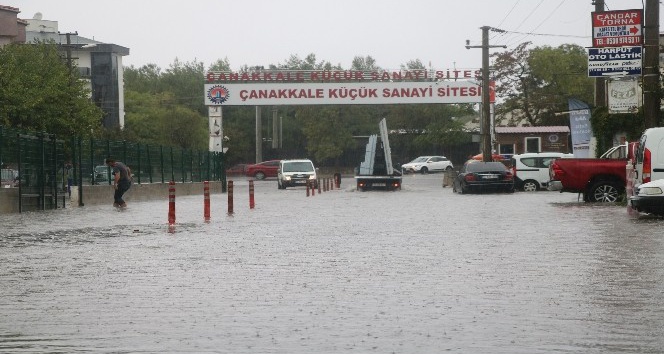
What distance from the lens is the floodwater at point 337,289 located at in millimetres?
8906

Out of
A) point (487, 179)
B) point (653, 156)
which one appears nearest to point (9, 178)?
point (653, 156)

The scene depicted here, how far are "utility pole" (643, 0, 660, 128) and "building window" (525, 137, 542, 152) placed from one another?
212 feet

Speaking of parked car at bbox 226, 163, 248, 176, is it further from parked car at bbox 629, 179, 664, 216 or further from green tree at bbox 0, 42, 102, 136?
parked car at bbox 629, 179, 664, 216

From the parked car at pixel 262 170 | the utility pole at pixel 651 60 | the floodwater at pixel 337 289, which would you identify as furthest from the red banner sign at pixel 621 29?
the parked car at pixel 262 170

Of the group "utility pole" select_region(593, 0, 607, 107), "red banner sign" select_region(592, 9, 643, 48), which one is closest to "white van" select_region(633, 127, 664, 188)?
"red banner sign" select_region(592, 9, 643, 48)

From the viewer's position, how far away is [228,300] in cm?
1142

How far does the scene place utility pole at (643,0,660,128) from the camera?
98.5 feet

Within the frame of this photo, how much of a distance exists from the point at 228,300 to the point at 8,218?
1985 centimetres

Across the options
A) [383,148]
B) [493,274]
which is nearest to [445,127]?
[383,148]

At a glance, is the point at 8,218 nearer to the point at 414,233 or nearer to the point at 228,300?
the point at 414,233

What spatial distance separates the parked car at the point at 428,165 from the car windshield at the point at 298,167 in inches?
1442

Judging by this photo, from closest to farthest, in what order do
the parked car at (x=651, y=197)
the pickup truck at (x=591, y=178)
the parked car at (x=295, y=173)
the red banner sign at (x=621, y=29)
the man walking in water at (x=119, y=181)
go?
1. the parked car at (x=651, y=197)
2. the red banner sign at (x=621, y=29)
3. the pickup truck at (x=591, y=178)
4. the man walking in water at (x=119, y=181)
5. the parked car at (x=295, y=173)

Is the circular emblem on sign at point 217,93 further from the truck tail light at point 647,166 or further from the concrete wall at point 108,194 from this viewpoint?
the truck tail light at point 647,166

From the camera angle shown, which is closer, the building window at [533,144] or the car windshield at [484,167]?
the car windshield at [484,167]
